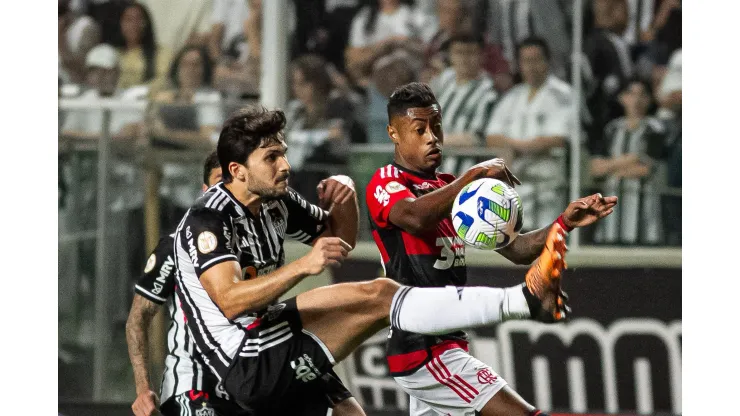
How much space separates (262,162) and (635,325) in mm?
4288

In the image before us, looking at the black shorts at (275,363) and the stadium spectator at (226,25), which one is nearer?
the black shorts at (275,363)

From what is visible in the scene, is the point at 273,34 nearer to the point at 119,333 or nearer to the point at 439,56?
the point at 439,56

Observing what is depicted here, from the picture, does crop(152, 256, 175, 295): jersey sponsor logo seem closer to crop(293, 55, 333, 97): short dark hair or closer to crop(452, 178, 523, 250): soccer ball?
crop(452, 178, 523, 250): soccer ball

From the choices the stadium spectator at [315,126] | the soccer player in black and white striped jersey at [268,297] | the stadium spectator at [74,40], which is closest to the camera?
the soccer player in black and white striped jersey at [268,297]

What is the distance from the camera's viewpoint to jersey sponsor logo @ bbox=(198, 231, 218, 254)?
12.4 ft

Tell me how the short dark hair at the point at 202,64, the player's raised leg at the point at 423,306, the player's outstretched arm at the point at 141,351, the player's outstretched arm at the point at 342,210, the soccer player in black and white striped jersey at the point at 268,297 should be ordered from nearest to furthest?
the player's raised leg at the point at 423,306, the soccer player in black and white striped jersey at the point at 268,297, the player's outstretched arm at the point at 141,351, the player's outstretched arm at the point at 342,210, the short dark hair at the point at 202,64

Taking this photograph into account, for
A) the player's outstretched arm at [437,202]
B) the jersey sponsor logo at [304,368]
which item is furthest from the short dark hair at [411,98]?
the jersey sponsor logo at [304,368]

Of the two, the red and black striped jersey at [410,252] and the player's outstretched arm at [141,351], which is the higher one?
the red and black striped jersey at [410,252]

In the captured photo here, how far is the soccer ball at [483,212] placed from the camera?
3.76 meters

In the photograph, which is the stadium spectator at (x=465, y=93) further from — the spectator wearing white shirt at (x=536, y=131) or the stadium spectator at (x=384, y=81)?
the stadium spectator at (x=384, y=81)

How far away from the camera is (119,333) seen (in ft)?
26.4

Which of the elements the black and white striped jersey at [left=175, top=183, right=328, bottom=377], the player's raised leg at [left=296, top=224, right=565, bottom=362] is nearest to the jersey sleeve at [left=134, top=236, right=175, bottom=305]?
the black and white striped jersey at [left=175, top=183, right=328, bottom=377]

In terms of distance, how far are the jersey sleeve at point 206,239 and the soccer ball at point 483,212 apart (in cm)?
86

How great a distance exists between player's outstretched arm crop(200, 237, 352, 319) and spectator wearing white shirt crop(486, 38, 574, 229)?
13.7ft
